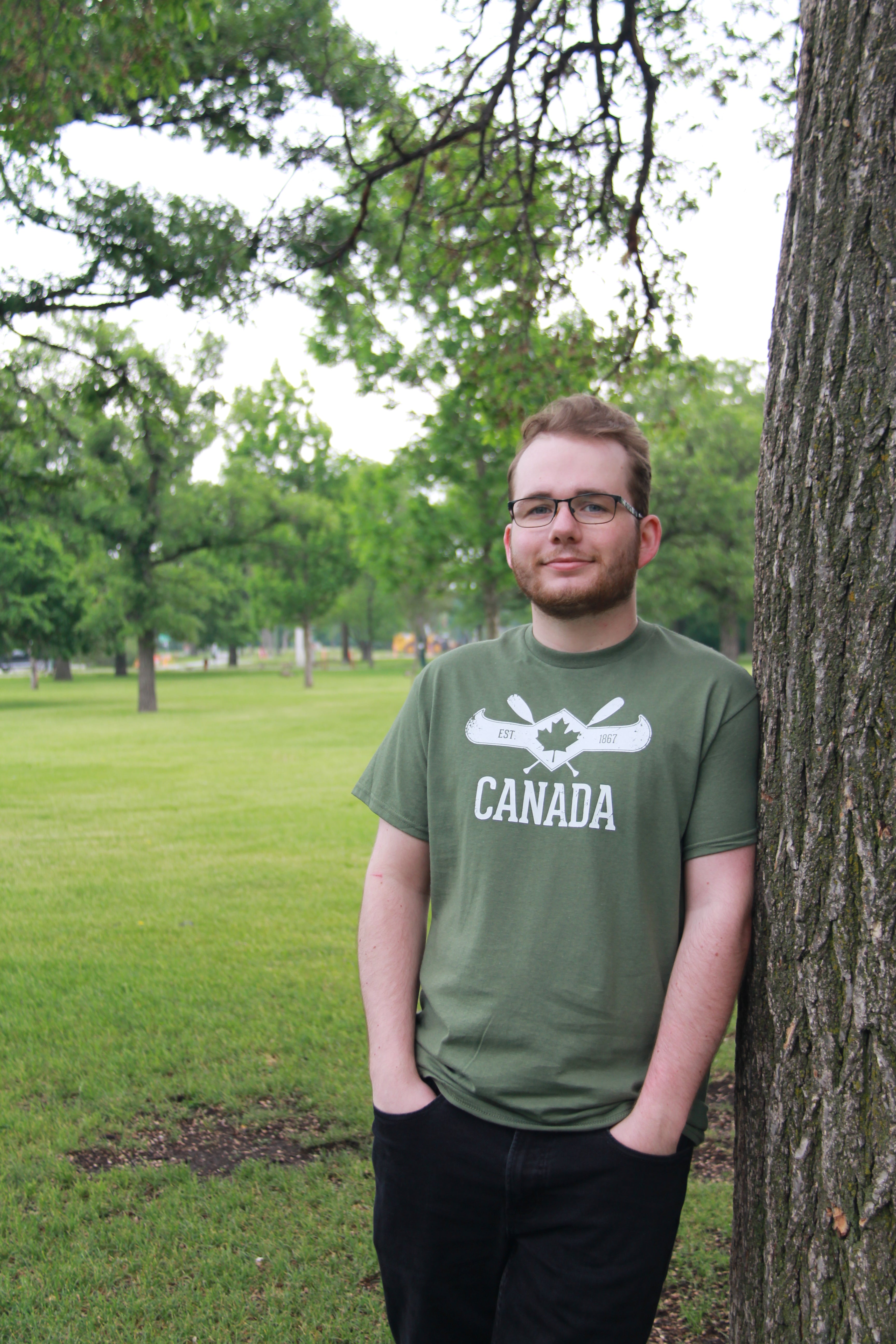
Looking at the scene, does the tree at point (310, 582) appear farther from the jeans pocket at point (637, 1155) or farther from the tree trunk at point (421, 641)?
the jeans pocket at point (637, 1155)

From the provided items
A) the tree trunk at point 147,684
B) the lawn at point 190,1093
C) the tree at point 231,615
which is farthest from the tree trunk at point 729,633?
the lawn at point 190,1093

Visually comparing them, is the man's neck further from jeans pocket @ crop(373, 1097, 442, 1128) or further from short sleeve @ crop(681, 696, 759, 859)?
jeans pocket @ crop(373, 1097, 442, 1128)

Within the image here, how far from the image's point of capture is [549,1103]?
1.95m

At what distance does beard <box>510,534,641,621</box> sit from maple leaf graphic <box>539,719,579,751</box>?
24 cm

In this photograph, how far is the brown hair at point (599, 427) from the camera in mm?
2168

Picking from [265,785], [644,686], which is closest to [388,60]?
[644,686]

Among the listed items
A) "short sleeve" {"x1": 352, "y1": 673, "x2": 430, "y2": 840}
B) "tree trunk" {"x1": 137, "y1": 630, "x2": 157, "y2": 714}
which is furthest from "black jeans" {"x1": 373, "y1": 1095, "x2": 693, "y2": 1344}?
"tree trunk" {"x1": 137, "y1": 630, "x2": 157, "y2": 714}

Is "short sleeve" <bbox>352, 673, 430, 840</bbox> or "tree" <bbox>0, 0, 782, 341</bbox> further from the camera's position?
"tree" <bbox>0, 0, 782, 341</bbox>

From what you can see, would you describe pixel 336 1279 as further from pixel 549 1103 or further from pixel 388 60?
pixel 388 60

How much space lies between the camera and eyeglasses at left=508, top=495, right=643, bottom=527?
215 cm

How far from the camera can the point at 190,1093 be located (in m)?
4.71

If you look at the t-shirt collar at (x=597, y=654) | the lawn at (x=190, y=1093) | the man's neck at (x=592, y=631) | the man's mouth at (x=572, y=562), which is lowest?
the lawn at (x=190, y=1093)

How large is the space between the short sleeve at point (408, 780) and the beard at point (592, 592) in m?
0.32

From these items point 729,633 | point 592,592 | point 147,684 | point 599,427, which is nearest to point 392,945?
point 592,592
